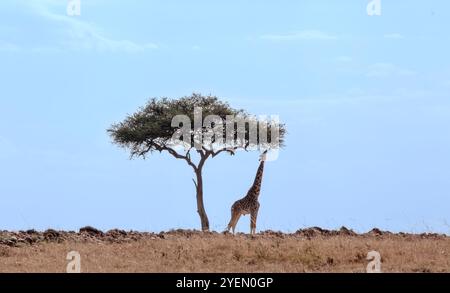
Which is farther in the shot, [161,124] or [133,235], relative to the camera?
[161,124]

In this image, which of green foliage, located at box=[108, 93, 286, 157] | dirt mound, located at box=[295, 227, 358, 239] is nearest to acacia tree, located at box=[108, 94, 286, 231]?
green foliage, located at box=[108, 93, 286, 157]

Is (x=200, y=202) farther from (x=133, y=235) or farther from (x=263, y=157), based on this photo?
(x=133, y=235)

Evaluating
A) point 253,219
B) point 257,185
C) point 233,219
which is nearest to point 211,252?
point 253,219

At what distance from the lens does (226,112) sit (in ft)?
104

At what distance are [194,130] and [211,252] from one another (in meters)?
14.2

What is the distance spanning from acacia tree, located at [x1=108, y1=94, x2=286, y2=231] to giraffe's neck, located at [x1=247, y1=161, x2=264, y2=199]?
4364mm

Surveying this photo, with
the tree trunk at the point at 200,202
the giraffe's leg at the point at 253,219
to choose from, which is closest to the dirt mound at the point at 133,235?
the giraffe's leg at the point at 253,219

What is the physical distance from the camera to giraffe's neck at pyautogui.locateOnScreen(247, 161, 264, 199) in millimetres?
25303

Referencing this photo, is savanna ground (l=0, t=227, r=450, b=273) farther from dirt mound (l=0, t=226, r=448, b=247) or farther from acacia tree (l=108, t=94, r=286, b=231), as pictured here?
acacia tree (l=108, t=94, r=286, b=231)

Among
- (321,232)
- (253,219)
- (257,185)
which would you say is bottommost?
(321,232)

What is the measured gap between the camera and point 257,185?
2570 cm

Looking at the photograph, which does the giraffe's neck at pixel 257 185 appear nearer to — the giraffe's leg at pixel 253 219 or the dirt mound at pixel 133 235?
the giraffe's leg at pixel 253 219
